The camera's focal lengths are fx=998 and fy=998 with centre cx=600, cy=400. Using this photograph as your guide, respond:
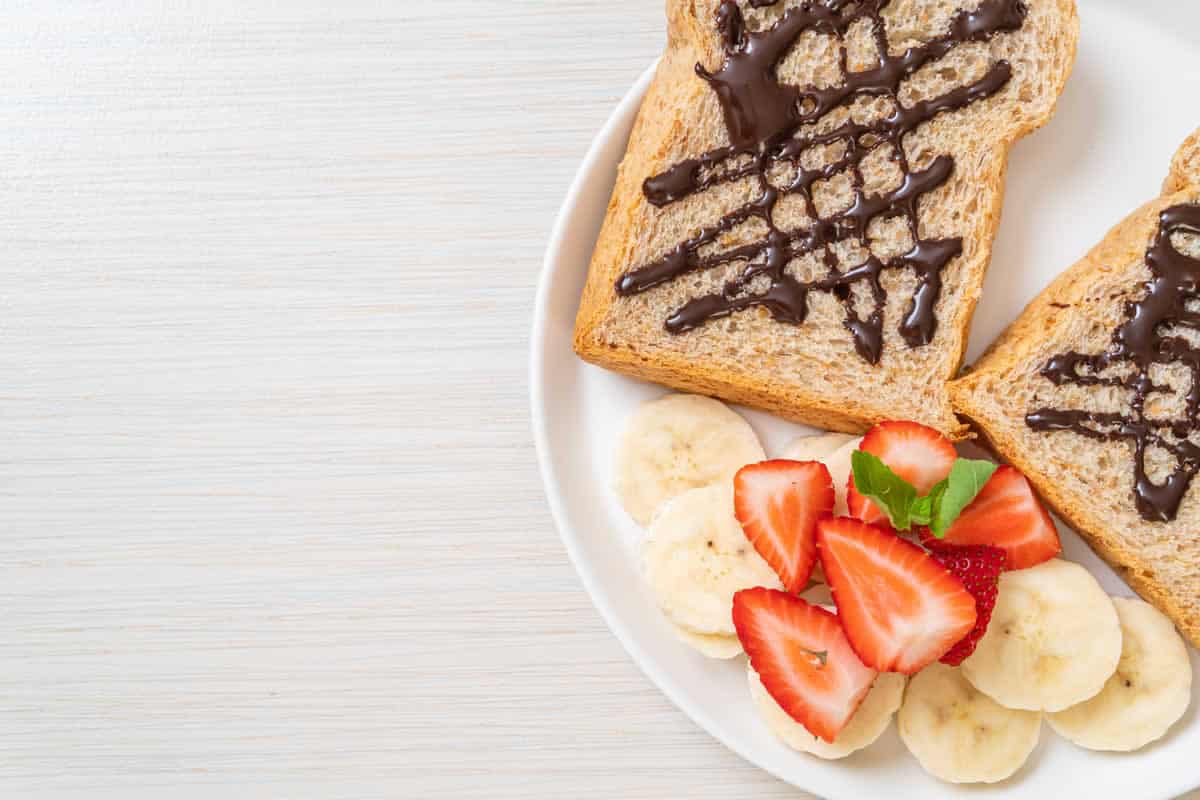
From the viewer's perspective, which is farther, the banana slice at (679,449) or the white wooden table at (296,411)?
the white wooden table at (296,411)

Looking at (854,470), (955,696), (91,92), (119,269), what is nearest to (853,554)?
(854,470)

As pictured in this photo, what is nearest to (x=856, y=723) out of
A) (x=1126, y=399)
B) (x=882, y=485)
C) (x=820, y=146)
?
(x=882, y=485)

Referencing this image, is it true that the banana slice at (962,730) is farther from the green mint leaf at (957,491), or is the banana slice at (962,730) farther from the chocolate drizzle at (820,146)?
the chocolate drizzle at (820,146)

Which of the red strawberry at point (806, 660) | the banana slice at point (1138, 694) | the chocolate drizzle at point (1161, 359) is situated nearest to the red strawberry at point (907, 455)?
the red strawberry at point (806, 660)

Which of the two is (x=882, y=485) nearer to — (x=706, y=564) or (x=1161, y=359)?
(x=706, y=564)

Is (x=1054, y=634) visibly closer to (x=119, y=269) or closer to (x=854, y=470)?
(x=854, y=470)

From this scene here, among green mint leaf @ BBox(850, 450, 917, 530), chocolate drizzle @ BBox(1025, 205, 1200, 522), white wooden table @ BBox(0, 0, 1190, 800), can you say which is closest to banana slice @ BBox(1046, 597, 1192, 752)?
chocolate drizzle @ BBox(1025, 205, 1200, 522)
